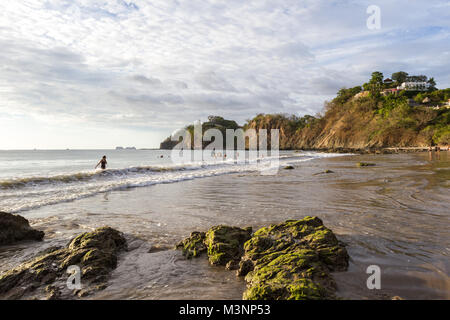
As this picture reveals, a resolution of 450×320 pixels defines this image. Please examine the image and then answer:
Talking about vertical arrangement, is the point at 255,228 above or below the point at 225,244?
below

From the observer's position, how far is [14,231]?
5344mm

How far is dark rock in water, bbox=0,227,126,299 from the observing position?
136 inches

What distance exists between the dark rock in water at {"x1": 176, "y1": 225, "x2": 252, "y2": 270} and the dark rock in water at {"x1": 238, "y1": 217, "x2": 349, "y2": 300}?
8.6 inches

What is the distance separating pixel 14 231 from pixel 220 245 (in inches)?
180

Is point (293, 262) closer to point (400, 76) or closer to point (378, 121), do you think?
point (378, 121)

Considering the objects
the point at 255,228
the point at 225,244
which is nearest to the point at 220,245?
the point at 225,244

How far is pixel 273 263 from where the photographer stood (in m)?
3.57

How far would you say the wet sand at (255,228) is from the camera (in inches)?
132

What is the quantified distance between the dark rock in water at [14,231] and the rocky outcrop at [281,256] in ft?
11.0

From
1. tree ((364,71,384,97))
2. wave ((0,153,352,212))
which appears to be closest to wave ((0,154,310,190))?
wave ((0,153,352,212))

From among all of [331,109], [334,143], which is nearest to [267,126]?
[331,109]

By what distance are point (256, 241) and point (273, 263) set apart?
654 millimetres

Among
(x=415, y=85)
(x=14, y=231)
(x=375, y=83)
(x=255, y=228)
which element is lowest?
(x=255, y=228)
